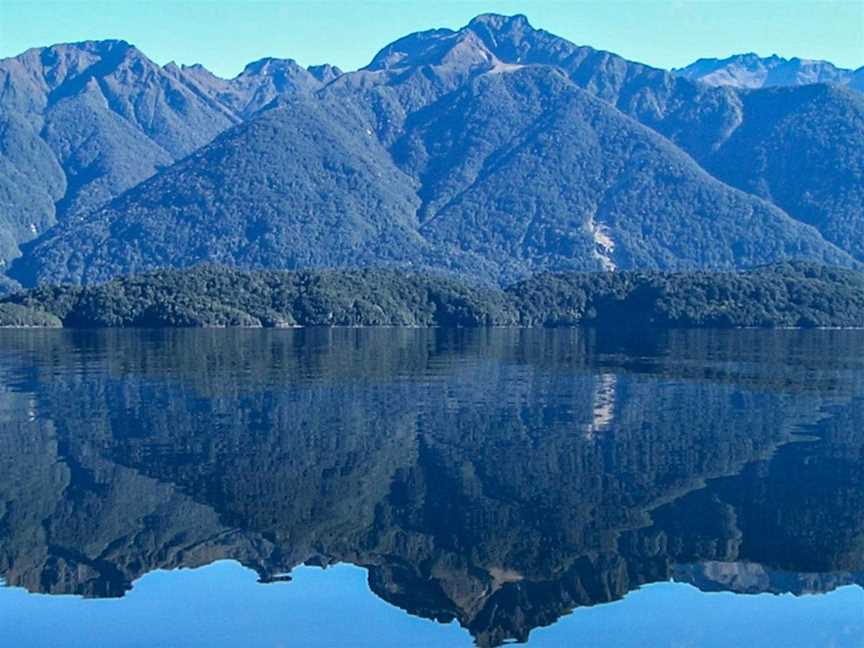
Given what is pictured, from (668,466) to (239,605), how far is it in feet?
96.1

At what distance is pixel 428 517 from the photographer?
49188 mm

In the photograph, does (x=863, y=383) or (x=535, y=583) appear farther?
(x=863, y=383)

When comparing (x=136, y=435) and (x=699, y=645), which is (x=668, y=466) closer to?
(x=699, y=645)

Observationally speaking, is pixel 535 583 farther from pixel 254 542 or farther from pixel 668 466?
pixel 668 466

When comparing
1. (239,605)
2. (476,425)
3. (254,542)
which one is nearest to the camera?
(239,605)

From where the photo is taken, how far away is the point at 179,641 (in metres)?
35.1

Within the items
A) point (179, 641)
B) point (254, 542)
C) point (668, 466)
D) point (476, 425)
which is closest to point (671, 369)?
point (476, 425)

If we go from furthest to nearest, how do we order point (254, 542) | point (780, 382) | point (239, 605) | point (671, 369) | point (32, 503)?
point (671, 369) → point (780, 382) → point (32, 503) → point (254, 542) → point (239, 605)

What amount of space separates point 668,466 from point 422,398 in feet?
105

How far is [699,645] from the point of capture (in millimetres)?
35250

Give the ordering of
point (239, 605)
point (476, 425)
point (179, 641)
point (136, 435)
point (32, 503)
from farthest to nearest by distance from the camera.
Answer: point (476, 425) < point (136, 435) < point (32, 503) < point (239, 605) < point (179, 641)

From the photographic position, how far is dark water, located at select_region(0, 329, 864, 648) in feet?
123

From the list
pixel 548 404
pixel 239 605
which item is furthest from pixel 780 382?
pixel 239 605

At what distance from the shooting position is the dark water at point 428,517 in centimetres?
3738
